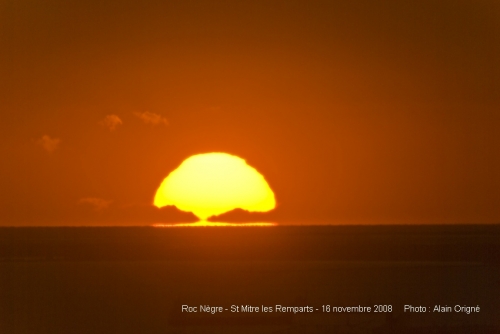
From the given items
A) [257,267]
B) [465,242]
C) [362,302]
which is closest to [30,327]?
[257,267]

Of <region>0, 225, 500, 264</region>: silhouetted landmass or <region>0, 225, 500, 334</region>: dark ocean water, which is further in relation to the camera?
<region>0, 225, 500, 264</region>: silhouetted landmass

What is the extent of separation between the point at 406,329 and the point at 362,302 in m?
0.43

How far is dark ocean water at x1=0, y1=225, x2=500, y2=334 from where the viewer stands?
18.4ft

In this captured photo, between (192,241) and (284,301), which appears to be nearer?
(284,301)

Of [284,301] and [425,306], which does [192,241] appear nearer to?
[284,301]

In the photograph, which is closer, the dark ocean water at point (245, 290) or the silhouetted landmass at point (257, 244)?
the dark ocean water at point (245, 290)

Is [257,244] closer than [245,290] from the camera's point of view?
No

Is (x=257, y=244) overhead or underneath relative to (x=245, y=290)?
overhead

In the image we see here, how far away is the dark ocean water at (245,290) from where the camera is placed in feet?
18.4

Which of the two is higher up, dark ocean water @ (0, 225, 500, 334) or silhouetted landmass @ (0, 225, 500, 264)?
silhouetted landmass @ (0, 225, 500, 264)

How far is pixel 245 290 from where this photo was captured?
5.85m

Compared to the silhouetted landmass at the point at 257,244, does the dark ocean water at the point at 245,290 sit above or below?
below

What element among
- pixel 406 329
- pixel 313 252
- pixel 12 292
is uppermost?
pixel 313 252

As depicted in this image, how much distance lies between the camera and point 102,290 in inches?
234
